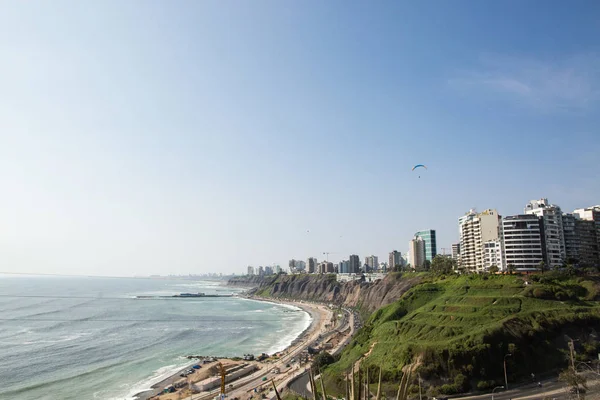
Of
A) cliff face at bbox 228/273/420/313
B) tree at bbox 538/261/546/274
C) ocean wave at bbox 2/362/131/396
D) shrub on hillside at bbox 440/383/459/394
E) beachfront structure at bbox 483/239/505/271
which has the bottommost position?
ocean wave at bbox 2/362/131/396

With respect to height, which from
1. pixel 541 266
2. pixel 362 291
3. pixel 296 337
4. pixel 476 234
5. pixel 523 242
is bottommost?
pixel 296 337

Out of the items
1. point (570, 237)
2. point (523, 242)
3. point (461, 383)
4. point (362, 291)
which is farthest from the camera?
point (362, 291)

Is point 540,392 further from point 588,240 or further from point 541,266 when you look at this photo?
point 588,240

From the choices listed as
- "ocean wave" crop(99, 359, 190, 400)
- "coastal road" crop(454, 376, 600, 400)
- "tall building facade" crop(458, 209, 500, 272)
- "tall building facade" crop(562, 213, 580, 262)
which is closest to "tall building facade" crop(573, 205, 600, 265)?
"tall building facade" crop(562, 213, 580, 262)

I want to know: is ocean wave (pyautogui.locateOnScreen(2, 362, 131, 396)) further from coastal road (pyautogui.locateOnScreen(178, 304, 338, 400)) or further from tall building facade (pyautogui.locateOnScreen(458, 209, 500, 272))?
tall building facade (pyautogui.locateOnScreen(458, 209, 500, 272))

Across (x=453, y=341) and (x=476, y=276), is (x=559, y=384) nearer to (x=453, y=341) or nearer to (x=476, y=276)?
(x=453, y=341)

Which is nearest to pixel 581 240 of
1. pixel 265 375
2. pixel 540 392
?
pixel 540 392

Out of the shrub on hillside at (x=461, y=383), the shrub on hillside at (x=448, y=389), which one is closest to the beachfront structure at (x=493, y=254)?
the shrub on hillside at (x=461, y=383)
